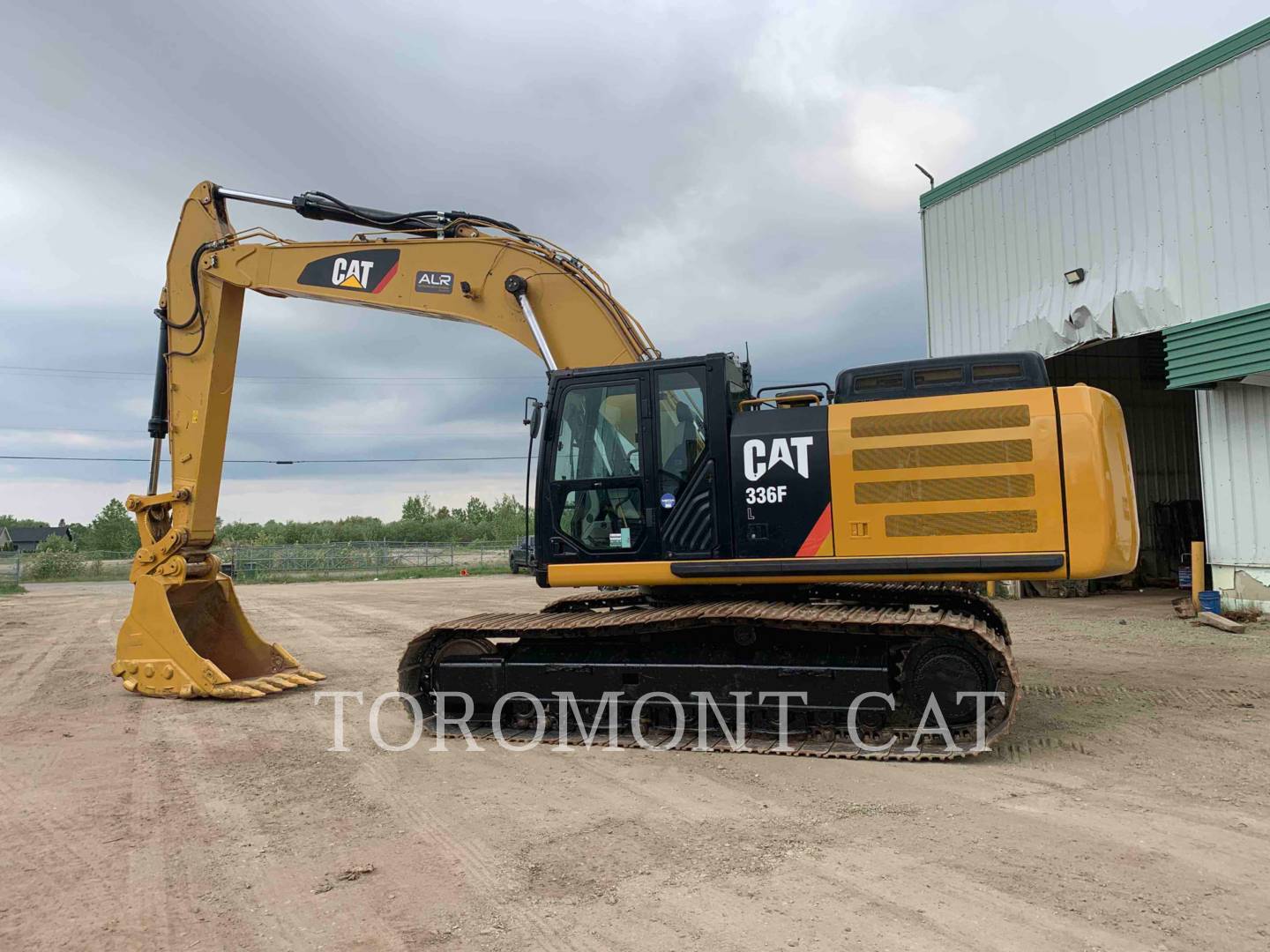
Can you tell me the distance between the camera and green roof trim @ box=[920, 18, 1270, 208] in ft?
40.8

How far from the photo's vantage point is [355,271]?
27.2ft

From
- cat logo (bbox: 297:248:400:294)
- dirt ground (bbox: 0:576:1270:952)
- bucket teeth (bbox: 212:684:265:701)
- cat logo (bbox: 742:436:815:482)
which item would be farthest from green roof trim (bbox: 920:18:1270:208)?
bucket teeth (bbox: 212:684:265:701)

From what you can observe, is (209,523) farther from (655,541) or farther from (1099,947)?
(1099,947)

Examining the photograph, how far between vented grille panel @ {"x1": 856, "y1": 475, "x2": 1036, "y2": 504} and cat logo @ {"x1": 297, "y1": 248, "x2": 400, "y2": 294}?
4891 millimetres

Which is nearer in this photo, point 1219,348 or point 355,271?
point 355,271

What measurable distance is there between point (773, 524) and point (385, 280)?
4462 mm

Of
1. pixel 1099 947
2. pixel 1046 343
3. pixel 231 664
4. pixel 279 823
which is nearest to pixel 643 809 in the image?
pixel 279 823

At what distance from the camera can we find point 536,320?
7.65 meters

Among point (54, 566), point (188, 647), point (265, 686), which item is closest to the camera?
point (188, 647)

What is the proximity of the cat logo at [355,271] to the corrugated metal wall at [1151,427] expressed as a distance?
16.2m

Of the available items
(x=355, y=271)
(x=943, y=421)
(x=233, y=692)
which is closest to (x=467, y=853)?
(x=943, y=421)

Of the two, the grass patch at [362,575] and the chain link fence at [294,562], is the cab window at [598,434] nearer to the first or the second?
the grass patch at [362,575]

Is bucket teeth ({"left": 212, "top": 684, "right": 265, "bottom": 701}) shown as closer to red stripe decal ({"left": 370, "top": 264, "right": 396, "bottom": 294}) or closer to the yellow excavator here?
the yellow excavator

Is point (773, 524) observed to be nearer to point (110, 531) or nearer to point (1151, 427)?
point (1151, 427)
